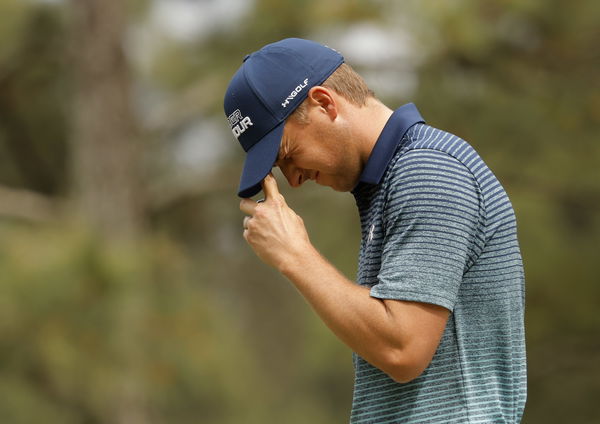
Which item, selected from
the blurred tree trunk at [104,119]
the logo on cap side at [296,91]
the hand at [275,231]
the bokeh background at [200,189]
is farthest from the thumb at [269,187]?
the blurred tree trunk at [104,119]

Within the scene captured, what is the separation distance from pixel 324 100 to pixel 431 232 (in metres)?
0.27

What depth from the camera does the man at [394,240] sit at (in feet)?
4.54

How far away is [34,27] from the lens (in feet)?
20.8

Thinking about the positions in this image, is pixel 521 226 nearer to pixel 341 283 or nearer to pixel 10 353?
pixel 10 353

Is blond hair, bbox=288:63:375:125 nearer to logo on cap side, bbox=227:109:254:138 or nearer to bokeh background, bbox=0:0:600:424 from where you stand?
logo on cap side, bbox=227:109:254:138

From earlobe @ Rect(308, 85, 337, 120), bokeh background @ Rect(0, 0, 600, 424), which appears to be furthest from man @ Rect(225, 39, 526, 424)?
bokeh background @ Rect(0, 0, 600, 424)

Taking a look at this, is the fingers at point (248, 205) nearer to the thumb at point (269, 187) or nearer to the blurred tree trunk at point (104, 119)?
the thumb at point (269, 187)

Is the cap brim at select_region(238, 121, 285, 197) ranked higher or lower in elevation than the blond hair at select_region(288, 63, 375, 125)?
lower

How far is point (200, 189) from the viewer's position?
6371mm

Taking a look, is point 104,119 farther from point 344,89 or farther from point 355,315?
point 355,315

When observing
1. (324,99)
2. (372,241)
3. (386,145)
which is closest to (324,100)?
(324,99)

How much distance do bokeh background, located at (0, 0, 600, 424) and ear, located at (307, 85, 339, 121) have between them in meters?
3.11

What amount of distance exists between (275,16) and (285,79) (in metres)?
4.24

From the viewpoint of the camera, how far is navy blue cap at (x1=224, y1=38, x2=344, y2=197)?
1.54 meters
